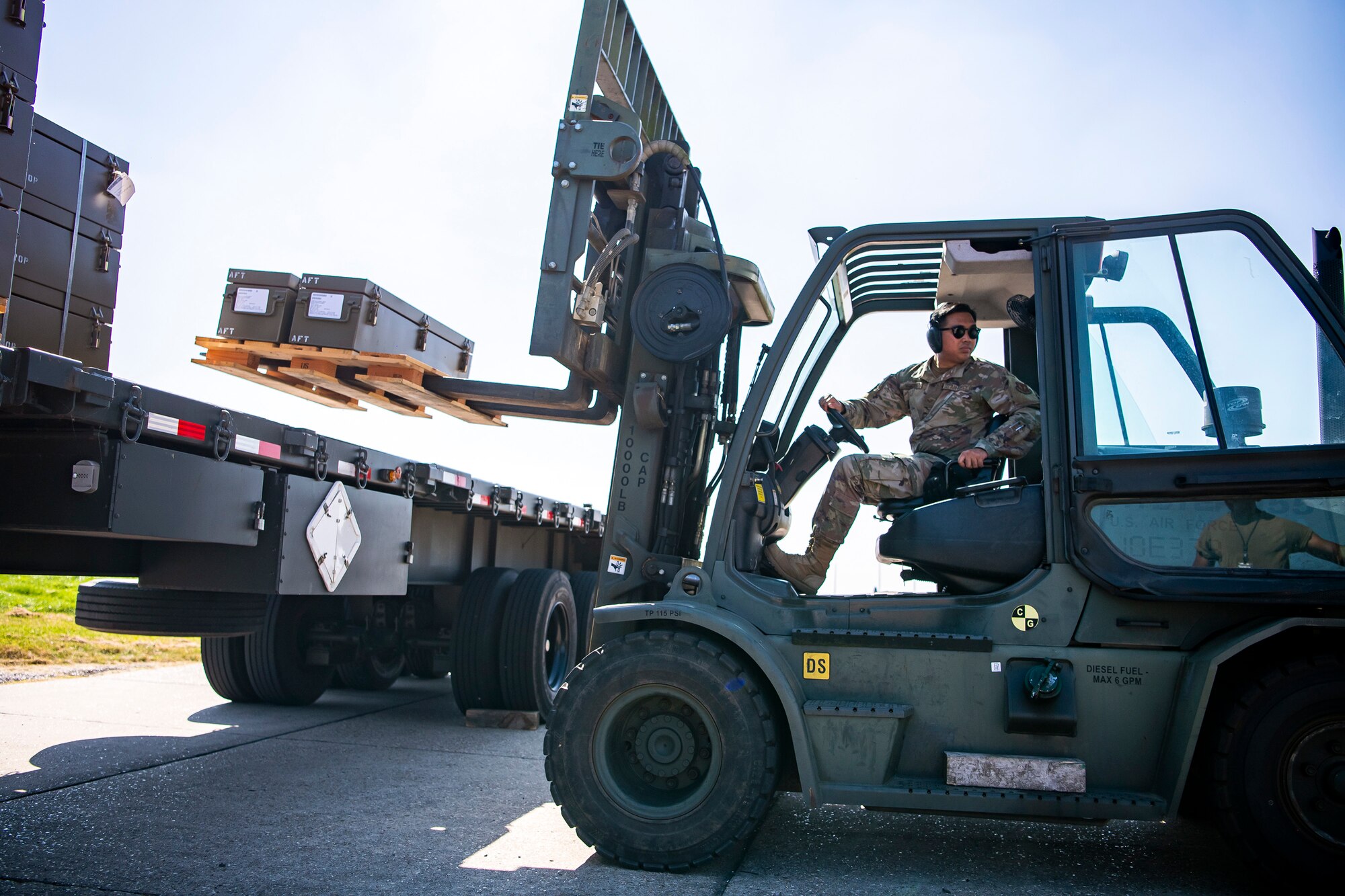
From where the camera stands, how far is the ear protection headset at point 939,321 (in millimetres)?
4246

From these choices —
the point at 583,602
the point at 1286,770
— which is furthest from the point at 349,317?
the point at 1286,770

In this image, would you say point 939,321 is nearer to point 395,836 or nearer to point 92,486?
point 395,836

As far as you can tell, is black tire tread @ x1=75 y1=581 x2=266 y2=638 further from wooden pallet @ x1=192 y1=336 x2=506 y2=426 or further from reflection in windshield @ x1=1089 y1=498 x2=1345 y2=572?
reflection in windshield @ x1=1089 y1=498 x2=1345 y2=572

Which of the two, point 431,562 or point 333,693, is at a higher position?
point 431,562

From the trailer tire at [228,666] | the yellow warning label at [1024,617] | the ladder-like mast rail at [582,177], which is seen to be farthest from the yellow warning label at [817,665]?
the trailer tire at [228,666]

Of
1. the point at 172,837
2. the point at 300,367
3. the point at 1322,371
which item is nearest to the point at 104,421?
the point at 172,837

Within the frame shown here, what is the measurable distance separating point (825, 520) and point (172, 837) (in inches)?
107

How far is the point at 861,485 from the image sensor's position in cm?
395

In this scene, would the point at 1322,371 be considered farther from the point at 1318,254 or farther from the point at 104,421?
the point at 104,421

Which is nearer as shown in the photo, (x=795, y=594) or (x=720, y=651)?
(x=720, y=651)

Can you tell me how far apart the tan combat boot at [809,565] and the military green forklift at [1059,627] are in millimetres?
116

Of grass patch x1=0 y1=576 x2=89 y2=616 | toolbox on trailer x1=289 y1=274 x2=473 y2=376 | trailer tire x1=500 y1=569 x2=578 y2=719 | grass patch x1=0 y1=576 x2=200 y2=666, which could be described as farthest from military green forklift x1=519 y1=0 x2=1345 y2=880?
grass patch x1=0 y1=576 x2=89 y2=616

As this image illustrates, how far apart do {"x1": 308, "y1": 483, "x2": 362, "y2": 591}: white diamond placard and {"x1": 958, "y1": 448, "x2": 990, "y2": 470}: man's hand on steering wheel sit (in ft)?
9.34

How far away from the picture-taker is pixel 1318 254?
3736mm
